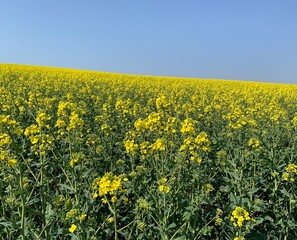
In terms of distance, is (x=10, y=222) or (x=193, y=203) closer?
(x=10, y=222)

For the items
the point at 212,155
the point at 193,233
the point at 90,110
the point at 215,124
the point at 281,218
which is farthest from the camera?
the point at 90,110

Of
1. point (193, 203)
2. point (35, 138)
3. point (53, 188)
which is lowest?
point (53, 188)

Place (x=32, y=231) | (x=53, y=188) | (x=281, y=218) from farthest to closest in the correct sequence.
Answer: (x=53, y=188), (x=281, y=218), (x=32, y=231)

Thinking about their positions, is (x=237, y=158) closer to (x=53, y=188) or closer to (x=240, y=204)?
(x=240, y=204)

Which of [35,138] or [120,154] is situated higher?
[35,138]

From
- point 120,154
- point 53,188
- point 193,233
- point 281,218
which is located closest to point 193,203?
point 193,233

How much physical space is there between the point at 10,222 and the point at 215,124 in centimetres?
536

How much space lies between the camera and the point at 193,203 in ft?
11.3

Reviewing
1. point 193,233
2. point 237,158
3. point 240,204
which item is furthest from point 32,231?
point 237,158

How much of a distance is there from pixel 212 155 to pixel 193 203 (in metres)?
2.70

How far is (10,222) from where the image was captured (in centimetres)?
288

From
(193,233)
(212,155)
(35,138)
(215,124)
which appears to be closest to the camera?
(193,233)

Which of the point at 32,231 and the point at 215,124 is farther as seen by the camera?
the point at 215,124

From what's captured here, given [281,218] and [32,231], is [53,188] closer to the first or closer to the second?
[32,231]
